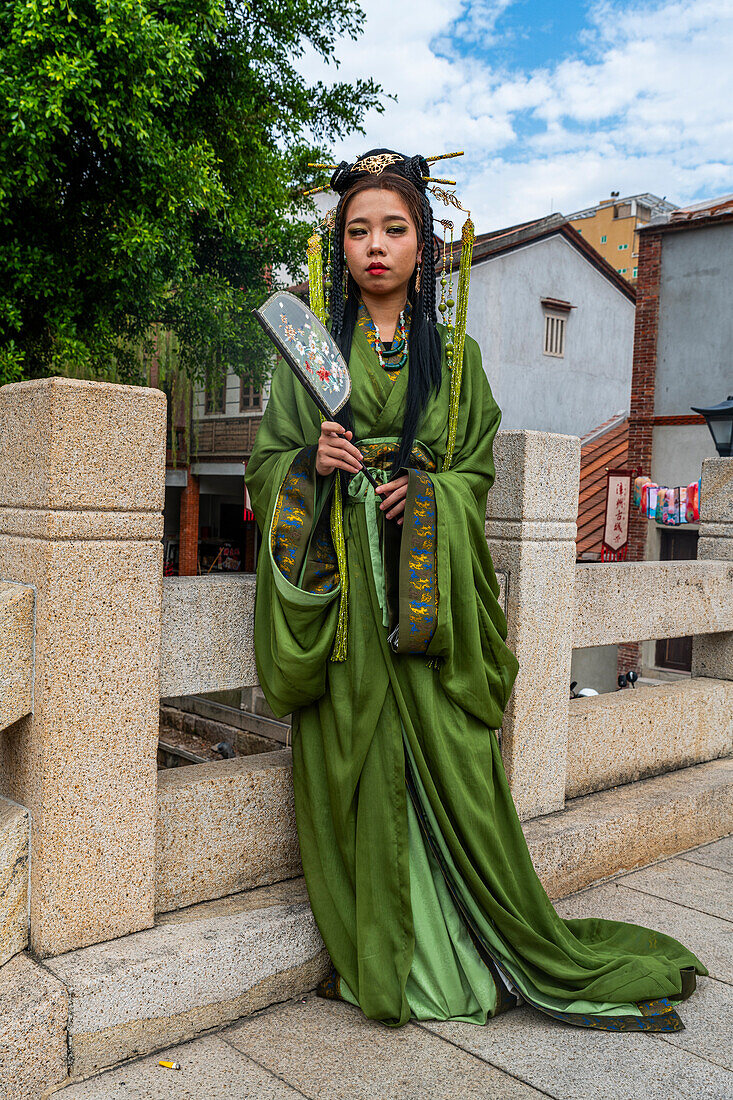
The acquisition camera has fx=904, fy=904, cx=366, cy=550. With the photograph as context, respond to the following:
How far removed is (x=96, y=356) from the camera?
28.8 feet

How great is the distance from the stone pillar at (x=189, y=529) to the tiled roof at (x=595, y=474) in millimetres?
8782

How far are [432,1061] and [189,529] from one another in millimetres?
18670

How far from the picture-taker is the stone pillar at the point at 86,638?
88.2 inches

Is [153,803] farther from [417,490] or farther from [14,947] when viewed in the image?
[417,490]

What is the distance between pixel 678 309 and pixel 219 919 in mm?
13498

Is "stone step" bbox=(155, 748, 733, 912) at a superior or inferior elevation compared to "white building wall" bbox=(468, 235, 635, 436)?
inferior

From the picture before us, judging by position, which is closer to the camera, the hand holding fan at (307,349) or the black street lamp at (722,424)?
the hand holding fan at (307,349)

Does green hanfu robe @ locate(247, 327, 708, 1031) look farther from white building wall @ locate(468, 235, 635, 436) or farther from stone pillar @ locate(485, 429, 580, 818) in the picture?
white building wall @ locate(468, 235, 635, 436)

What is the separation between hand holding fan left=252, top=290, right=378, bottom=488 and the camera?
2209 mm

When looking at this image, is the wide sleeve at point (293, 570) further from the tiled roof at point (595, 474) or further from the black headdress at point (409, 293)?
the tiled roof at point (595, 474)

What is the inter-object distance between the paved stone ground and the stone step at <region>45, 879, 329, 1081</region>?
0.05 m

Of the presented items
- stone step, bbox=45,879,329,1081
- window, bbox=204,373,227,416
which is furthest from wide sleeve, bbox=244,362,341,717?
→ window, bbox=204,373,227,416

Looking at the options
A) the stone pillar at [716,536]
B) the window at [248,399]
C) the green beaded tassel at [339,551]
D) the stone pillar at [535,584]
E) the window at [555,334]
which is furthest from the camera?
the window at [248,399]

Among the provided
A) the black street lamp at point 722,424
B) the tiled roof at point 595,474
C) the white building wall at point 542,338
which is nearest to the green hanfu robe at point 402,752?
the black street lamp at point 722,424
